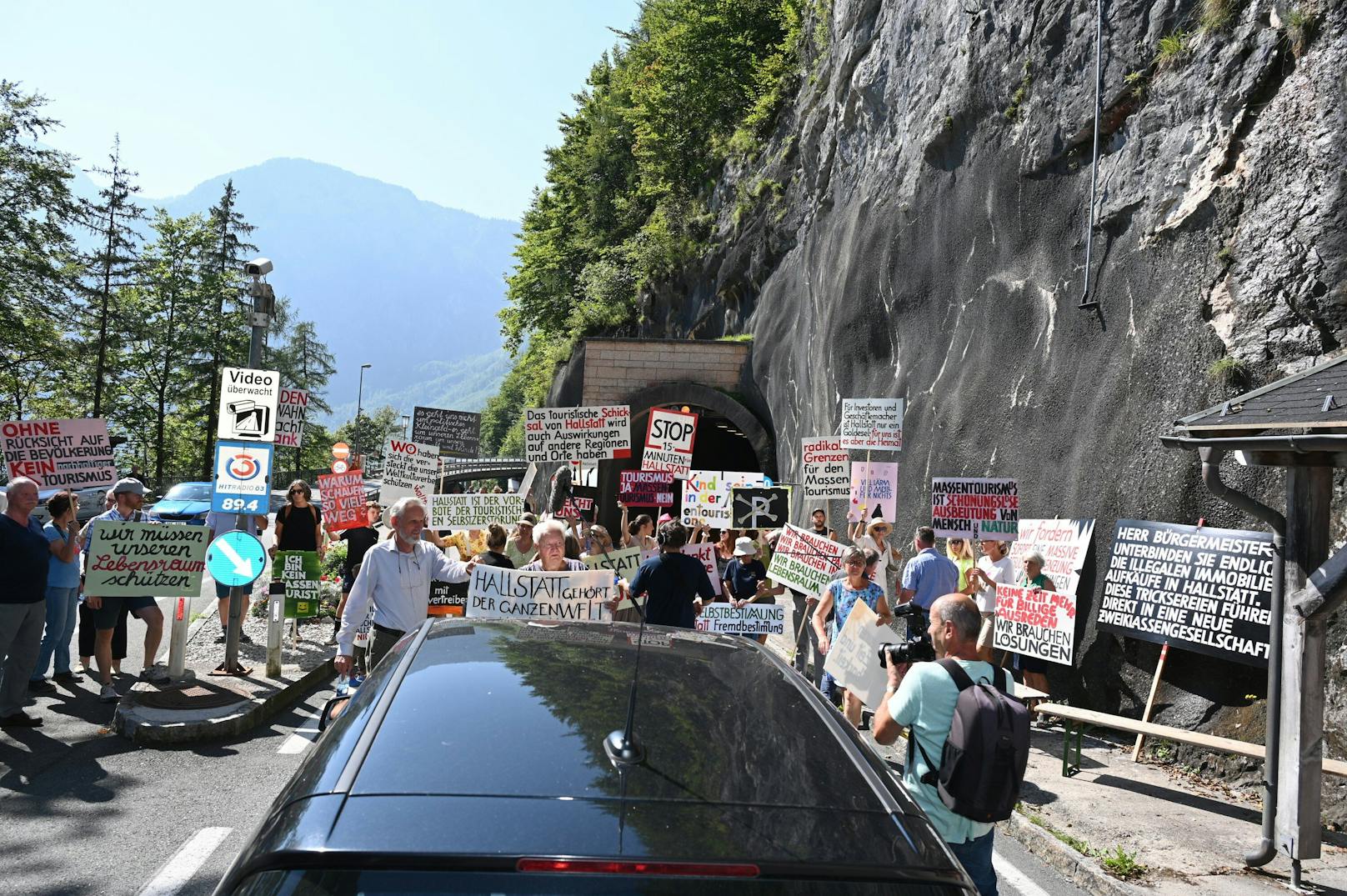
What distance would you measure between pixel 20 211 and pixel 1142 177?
3986 centimetres

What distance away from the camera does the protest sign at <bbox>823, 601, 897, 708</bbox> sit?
7.07 meters

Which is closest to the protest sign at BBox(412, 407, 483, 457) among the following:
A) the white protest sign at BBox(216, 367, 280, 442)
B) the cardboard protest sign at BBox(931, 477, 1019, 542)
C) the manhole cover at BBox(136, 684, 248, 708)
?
the white protest sign at BBox(216, 367, 280, 442)

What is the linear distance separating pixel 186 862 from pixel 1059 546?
9.19 meters

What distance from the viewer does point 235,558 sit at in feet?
36.3

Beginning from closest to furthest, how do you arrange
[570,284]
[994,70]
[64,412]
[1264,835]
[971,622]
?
[971,622]
[1264,835]
[994,70]
[64,412]
[570,284]

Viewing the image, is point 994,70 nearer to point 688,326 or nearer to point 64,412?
point 688,326

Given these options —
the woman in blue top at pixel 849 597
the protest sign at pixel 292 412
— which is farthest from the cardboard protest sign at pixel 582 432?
the woman in blue top at pixel 849 597

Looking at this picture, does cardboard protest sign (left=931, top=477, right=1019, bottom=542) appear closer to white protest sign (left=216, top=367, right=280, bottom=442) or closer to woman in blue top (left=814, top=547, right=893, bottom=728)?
woman in blue top (left=814, top=547, right=893, bottom=728)

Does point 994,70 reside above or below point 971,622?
above

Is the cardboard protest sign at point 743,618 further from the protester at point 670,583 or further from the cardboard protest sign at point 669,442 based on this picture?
the cardboard protest sign at point 669,442

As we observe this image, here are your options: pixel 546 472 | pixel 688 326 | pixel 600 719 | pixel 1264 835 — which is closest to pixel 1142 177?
pixel 1264 835

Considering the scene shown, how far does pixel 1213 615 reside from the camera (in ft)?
30.1

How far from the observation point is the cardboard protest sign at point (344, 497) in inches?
659

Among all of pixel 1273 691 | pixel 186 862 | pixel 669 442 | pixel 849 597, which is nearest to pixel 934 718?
pixel 1273 691
